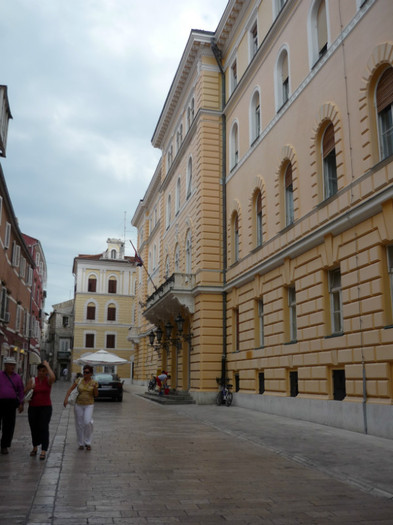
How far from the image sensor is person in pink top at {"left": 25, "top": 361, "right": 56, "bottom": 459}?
951cm

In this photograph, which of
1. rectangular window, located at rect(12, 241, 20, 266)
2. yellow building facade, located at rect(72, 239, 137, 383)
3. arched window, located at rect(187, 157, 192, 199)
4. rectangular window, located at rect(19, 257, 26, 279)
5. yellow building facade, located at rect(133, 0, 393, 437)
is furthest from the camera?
yellow building facade, located at rect(72, 239, 137, 383)

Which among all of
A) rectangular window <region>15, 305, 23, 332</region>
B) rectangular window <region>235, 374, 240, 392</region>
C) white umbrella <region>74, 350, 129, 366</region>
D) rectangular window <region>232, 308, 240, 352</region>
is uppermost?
rectangular window <region>15, 305, 23, 332</region>

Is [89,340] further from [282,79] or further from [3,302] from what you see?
[282,79]

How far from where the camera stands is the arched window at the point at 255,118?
22.3m

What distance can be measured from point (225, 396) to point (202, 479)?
15.5 m

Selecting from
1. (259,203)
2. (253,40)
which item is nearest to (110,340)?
(259,203)

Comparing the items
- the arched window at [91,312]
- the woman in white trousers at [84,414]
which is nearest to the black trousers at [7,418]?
the woman in white trousers at [84,414]

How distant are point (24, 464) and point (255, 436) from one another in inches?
226

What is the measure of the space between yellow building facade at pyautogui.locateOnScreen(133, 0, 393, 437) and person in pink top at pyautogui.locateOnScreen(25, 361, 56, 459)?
7294 mm

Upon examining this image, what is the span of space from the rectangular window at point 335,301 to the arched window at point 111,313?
51.2m

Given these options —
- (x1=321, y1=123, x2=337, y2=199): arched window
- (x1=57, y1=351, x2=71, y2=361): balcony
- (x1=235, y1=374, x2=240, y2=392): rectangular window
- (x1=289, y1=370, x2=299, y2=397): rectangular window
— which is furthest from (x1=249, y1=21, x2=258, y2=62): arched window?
(x1=57, y1=351, x2=71, y2=361): balcony

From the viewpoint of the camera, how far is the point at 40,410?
959cm

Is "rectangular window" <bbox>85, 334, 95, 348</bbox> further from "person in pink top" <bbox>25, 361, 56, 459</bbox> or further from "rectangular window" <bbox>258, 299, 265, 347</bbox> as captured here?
"person in pink top" <bbox>25, 361, 56, 459</bbox>

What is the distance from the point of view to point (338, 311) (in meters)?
15.1
